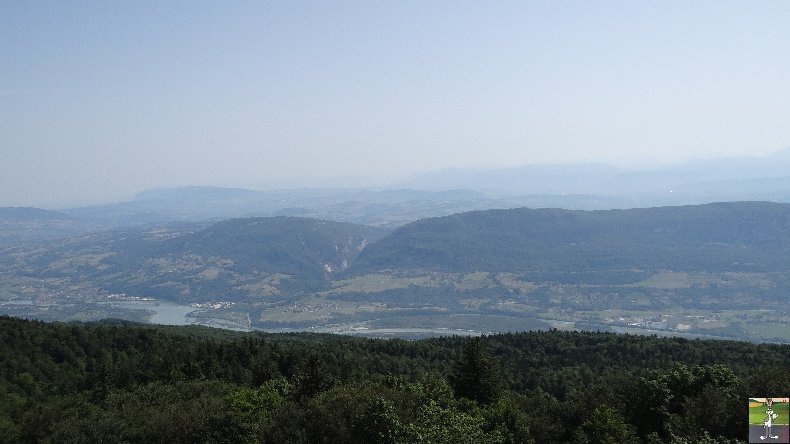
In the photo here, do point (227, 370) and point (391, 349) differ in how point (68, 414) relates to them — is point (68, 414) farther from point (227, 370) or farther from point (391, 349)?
point (391, 349)

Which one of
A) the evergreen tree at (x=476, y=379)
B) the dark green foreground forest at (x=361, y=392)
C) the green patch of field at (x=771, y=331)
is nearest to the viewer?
the dark green foreground forest at (x=361, y=392)

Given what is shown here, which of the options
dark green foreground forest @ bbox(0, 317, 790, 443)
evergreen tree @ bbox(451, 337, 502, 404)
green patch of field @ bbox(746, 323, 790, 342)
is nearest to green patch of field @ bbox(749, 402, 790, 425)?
dark green foreground forest @ bbox(0, 317, 790, 443)

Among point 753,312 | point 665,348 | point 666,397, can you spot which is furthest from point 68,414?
point 753,312

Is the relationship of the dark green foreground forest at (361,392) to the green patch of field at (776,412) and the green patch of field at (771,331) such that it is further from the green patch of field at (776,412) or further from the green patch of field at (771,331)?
the green patch of field at (771,331)

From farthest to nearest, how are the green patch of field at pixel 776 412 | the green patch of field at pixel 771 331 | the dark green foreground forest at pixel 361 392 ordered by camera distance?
the green patch of field at pixel 771 331 < the dark green foreground forest at pixel 361 392 < the green patch of field at pixel 776 412

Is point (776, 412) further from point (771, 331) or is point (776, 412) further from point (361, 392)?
point (771, 331)

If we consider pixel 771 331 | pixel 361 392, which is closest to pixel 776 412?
pixel 361 392

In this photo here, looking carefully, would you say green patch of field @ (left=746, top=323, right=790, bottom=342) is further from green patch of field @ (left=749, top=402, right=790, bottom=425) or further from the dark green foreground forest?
green patch of field @ (left=749, top=402, right=790, bottom=425)

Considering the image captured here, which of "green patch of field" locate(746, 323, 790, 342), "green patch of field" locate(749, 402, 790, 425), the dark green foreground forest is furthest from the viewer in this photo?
"green patch of field" locate(746, 323, 790, 342)

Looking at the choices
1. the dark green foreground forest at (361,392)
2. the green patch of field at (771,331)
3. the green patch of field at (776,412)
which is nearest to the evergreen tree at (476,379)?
the dark green foreground forest at (361,392)
